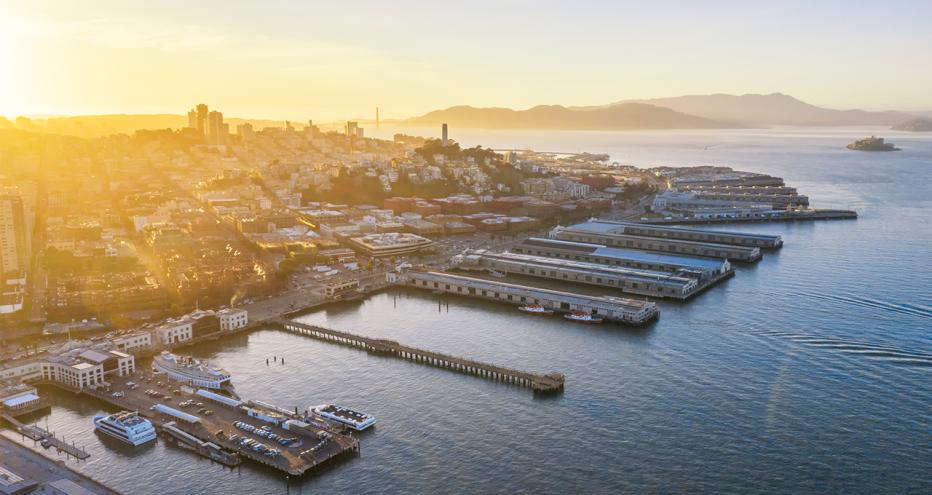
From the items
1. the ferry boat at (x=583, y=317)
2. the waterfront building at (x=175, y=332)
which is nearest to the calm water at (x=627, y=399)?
the ferry boat at (x=583, y=317)

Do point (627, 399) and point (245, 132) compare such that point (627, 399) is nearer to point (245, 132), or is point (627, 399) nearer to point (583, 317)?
point (583, 317)

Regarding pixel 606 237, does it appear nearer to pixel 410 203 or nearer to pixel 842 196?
pixel 410 203

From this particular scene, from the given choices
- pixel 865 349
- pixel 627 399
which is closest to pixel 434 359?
pixel 627 399

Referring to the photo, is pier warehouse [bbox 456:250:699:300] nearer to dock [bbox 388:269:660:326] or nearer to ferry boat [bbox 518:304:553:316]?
dock [bbox 388:269:660:326]

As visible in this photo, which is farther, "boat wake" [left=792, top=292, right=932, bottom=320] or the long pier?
"boat wake" [left=792, top=292, right=932, bottom=320]

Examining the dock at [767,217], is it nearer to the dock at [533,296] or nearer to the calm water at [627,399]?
the calm water at [627,399]

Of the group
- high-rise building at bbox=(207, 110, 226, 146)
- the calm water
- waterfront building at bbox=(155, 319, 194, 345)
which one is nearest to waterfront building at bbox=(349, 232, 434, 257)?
the calm water

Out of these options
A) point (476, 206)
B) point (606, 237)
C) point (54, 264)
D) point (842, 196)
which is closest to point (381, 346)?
point (54, 264)
